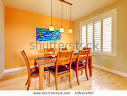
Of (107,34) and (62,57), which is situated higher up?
(107,34)

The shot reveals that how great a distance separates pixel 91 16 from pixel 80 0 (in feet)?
4.43

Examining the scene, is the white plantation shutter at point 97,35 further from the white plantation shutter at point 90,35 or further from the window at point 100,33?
the white plantation shutter at point 90,35

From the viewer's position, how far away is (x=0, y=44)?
7.35ft

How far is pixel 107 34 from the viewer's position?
2748 millimetres

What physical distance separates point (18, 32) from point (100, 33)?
3.55 meters

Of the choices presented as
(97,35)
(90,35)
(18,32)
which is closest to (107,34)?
(97,35)

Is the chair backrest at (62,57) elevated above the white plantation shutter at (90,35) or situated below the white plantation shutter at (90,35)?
below

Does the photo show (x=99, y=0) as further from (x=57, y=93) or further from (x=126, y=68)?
(x=57, y=93)

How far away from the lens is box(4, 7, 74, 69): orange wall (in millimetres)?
2715

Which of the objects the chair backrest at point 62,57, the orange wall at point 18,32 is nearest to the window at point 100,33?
the chair backrest at point 62,57

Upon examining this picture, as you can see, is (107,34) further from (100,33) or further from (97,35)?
(97,35)

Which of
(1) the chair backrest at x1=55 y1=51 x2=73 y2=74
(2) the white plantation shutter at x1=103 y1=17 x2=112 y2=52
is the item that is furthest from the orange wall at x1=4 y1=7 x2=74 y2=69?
(2) the white plantation shutter at x1=103 y1=17 x2=112 y2=52

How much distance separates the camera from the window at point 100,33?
2673 millimetres

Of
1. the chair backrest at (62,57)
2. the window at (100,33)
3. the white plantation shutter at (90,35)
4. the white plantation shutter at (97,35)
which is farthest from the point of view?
the white plantation shutter at (90,35)
